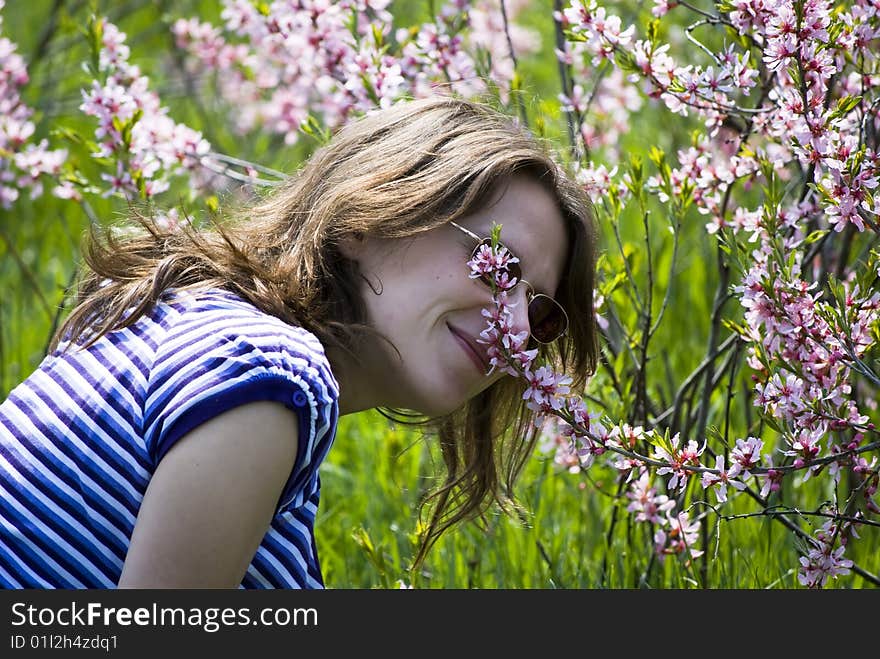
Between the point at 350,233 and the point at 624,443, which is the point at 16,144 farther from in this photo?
the point at 624,443

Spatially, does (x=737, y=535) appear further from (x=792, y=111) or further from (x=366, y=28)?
(x=366, y=28)

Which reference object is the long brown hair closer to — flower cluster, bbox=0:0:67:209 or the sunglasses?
the sunglasses

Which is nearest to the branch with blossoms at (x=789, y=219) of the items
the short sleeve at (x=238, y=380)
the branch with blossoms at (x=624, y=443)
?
the branch with blossoms at (x=624, y=443)

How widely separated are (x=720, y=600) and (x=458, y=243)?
2.69 feet

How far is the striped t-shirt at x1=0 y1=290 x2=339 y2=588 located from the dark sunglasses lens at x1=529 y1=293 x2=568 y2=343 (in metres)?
0.62

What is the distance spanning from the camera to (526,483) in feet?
10.7

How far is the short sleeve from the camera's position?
5.05ft

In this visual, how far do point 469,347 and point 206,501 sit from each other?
0.63 m

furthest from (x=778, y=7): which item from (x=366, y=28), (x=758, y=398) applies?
(x=366, y=28)

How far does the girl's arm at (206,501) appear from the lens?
150cm

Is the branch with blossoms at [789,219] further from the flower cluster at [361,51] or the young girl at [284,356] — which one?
the flower cluster at [361,51]

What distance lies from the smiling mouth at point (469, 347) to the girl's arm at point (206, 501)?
1.64ft

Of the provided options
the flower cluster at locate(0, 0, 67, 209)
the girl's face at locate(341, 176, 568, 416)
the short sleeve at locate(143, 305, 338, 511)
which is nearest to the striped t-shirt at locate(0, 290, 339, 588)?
the short sleeve at locate(143, 305, 338, 511)

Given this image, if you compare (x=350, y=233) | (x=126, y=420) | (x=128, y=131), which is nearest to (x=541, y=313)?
(x=350, y=233)
